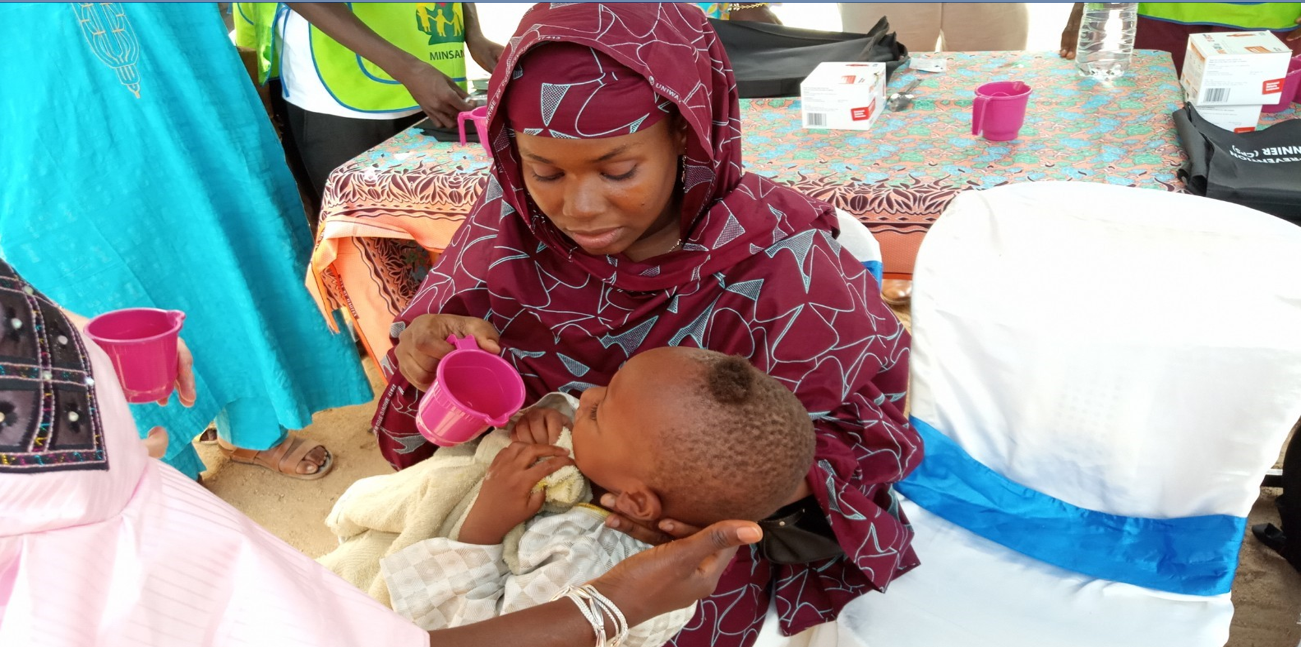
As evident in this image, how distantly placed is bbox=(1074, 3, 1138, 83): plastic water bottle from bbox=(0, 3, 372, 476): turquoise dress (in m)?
2.56

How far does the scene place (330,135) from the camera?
283cm

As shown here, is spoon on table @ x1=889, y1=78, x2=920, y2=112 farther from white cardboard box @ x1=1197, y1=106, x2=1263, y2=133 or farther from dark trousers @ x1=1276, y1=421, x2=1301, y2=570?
dark trousers @ x1=1276, y1=421, x2=1301, y2=570

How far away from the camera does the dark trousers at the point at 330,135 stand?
2812 mm

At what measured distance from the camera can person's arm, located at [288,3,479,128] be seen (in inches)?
99.3

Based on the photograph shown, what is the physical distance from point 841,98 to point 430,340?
4.74 ft

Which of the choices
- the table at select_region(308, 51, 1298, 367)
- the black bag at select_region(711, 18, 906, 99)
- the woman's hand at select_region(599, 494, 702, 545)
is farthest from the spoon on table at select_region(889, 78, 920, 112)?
the woman's hand at select_region(599, 494, 702, 545)

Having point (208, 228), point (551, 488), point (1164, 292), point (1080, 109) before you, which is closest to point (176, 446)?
point (208, 228)

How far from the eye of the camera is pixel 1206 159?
2018 mm

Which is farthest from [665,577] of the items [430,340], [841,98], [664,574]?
→ [841,98]

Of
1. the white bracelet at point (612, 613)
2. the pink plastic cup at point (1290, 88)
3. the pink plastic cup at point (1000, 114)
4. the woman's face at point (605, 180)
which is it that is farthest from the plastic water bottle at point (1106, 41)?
the white bracelet at point (612, 613)

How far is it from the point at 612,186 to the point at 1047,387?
82 centimetres

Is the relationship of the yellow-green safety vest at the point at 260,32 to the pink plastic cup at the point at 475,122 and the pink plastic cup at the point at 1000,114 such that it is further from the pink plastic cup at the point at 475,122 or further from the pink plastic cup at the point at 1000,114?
the pink plastic cup at the point at 1000,114

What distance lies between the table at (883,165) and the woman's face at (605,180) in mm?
796

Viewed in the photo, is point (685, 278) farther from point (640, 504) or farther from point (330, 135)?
point (330, 135)
